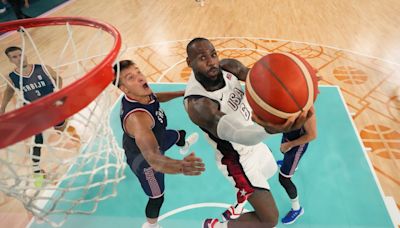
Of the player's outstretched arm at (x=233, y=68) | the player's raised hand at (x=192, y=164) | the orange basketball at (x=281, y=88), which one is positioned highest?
the orange basketball at (x=281, y=88)

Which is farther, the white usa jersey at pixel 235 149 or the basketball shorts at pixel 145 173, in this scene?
the basketball shorts at pixel 145 173

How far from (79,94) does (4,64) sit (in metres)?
4.41

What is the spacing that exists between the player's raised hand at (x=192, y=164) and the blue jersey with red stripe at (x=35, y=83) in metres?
1.32

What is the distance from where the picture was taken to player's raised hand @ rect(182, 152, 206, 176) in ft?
5.93

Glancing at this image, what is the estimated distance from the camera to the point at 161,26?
20.1 ft

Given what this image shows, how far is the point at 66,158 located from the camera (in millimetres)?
2252

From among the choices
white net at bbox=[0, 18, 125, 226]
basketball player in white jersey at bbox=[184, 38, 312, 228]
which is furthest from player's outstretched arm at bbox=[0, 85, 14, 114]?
basketball player in white jersey at bbox=[184, 38, 312, 228]

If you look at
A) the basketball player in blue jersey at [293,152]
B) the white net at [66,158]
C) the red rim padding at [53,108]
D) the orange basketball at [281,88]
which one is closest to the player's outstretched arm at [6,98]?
the white net at [66,158]

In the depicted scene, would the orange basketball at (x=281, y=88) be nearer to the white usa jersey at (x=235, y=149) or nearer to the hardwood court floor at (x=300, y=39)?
the white usa jersey at (x=235, y=149)

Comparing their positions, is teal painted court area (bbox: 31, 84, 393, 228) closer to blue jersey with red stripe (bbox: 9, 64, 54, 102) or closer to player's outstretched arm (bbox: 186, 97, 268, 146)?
player's outstretched arm (bbox: 186, 97, 268, 146)

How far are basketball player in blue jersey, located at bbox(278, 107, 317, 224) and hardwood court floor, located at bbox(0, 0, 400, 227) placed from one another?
0.94 meters

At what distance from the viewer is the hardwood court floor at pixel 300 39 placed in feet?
10.5

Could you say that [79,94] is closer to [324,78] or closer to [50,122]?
[50,122]

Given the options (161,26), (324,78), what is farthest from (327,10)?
(161,26)
